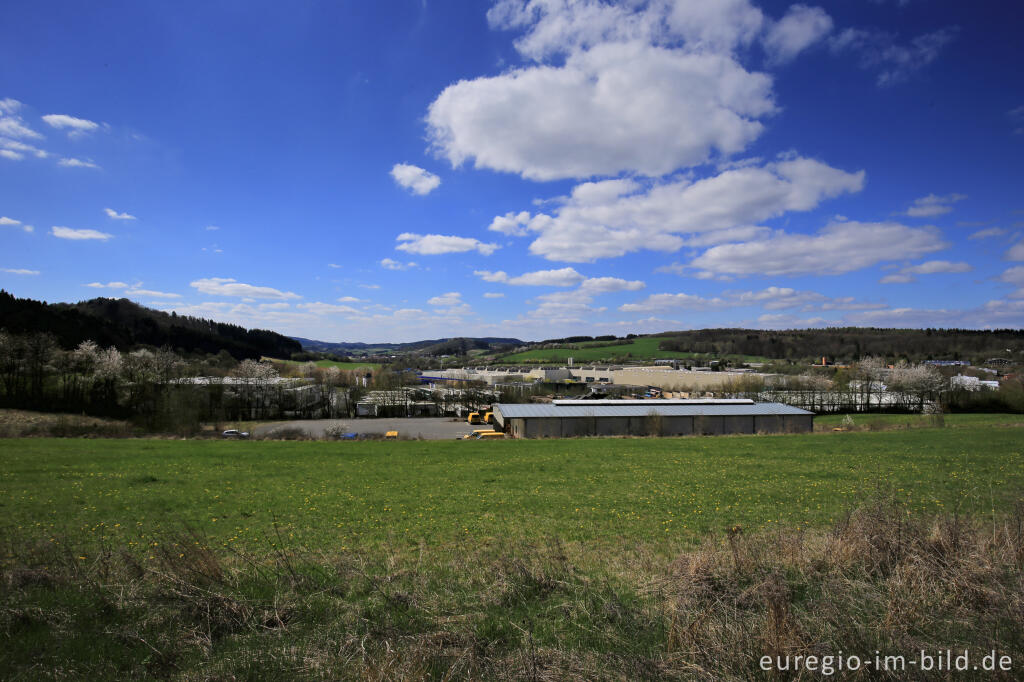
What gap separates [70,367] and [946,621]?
59894 mm

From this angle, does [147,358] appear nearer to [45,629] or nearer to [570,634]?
[45,629]

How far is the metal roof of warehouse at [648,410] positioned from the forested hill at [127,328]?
4985cm

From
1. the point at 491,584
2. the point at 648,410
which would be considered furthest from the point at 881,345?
the point at 491,584

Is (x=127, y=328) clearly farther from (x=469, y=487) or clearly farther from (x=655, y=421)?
(x=469, y=487)

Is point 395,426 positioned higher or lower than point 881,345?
lower

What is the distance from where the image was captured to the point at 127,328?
279 ft

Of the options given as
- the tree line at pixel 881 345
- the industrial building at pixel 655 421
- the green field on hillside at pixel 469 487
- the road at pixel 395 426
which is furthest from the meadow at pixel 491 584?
the tree line at pixel 881 345

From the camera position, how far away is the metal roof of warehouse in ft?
130

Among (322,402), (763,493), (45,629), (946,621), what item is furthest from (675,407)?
(322,402)

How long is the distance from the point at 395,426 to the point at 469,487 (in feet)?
144

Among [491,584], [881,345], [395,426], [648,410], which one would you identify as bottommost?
[395,426]

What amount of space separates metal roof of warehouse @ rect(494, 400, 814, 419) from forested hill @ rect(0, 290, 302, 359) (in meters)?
49.9

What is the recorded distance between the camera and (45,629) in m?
4.80

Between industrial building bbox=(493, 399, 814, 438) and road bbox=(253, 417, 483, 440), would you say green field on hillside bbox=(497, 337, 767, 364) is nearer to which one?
road bbox=(253, 417, 483, 440)
